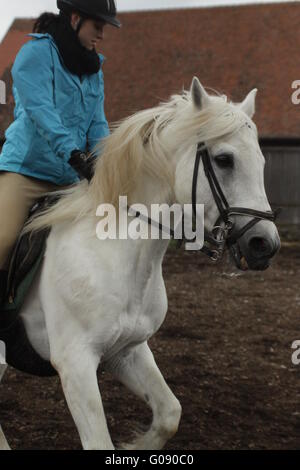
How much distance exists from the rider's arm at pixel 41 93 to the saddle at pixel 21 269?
410 millimetres

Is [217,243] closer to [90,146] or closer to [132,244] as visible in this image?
[132,244]

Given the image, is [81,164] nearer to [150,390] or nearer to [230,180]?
[230,180]

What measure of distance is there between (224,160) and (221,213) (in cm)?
25

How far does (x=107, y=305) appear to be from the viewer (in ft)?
10.1

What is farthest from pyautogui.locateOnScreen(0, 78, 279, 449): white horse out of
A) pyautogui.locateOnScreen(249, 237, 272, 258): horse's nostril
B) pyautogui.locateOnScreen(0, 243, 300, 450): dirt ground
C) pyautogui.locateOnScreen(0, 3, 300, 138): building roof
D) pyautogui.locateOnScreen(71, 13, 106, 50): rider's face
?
pyautogui.locateOnScreen(0, 3, 300, 138): building roof

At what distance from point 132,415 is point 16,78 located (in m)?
2.78

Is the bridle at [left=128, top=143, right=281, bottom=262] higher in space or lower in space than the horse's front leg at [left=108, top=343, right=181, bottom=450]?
higher

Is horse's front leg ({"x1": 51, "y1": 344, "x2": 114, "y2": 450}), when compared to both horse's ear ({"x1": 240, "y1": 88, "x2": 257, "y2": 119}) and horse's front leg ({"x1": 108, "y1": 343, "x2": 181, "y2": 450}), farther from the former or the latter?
horse's ear ({"x1": 240, "y1": 88, "x2": 257, "y2": 119})

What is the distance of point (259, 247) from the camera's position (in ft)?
9.30

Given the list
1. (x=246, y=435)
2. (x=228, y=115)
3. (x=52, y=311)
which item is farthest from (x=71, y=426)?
(x=228, y=115)

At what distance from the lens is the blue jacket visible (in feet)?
10.8

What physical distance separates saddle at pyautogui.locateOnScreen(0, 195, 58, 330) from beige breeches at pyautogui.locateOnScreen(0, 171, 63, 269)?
0.05 metres

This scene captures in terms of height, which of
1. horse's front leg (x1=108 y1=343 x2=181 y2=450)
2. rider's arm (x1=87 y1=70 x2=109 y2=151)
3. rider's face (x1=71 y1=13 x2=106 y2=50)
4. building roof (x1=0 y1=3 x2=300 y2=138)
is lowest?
horse's front leg (x1=108 y1=343 x2=181 y2=450)

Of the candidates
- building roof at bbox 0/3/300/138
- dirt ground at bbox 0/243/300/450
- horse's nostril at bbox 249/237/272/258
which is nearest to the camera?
horse's nostril at bbox 249/237/272/258
